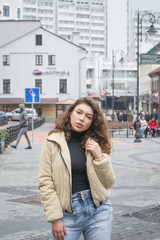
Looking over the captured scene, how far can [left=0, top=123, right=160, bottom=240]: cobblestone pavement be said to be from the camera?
6285 millimetres

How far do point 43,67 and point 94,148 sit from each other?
5985cm

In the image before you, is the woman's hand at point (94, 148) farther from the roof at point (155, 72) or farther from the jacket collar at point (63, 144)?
the roof at point (155, 72)

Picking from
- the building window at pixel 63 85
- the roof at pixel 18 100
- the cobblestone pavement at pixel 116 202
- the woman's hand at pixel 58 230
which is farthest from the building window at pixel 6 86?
the woman's hand at pixel 58 230

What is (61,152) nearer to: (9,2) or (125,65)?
(9,2)

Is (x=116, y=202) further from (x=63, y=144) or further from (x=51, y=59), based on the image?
(x=51, y=59)

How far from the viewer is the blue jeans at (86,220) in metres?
3.50

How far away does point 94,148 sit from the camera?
355 cm

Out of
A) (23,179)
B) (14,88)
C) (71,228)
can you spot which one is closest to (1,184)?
(23,179)

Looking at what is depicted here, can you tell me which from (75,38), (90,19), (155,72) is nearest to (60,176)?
(75,38)

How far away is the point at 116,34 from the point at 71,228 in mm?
164868

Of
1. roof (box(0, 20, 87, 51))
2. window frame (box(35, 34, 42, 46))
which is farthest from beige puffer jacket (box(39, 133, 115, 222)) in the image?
roof (box(0, 20, 87, 51))

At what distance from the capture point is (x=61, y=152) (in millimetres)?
3506

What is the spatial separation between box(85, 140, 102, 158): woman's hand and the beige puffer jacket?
36 millimetres

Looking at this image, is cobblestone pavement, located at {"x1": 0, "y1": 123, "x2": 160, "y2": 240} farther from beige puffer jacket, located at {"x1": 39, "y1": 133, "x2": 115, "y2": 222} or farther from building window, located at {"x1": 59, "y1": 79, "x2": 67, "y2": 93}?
building window, located at {"x1": 59, "y1": 79, "x2": 67, "y2": 93}
